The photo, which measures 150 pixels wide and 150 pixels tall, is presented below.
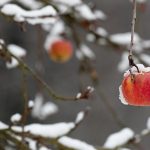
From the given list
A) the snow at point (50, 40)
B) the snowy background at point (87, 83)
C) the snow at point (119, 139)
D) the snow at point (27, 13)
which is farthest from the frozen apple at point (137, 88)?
the snowy background at point (87, 83)

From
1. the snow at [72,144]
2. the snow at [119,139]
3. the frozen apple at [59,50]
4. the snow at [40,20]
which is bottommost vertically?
the snow at [72,144]

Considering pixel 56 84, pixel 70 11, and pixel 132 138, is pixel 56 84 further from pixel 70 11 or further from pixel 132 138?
pixel 132 138

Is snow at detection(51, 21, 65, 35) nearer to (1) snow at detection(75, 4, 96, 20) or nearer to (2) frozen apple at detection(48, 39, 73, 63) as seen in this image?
(2) frozen apple at detection(48, 39, 73, 63)

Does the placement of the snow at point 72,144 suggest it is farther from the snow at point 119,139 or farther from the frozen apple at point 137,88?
the frozen apple at point 137,88

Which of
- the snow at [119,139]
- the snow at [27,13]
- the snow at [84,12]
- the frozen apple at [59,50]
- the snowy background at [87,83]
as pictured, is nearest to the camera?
the snow at [27,13]

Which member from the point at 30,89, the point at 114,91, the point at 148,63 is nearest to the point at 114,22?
the point at 114,91

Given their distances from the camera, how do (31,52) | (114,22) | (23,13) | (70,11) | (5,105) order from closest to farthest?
(23,13), (70,11), (5,105), (31,52), (114,22)

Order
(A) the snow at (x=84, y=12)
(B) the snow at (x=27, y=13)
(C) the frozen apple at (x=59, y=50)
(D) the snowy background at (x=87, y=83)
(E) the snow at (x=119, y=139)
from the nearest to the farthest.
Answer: (B) the snow at (x=27, y=13)
(E) the snow at (x=119, y=139)
(A) the snow at (x=84, y=12)
(C) the frozen apple at (x=59, y=50)
(D) the snowy background at (x=87, y=83)
